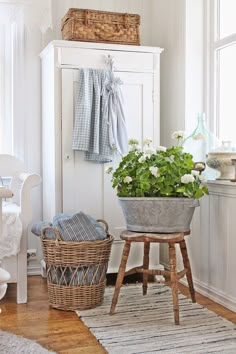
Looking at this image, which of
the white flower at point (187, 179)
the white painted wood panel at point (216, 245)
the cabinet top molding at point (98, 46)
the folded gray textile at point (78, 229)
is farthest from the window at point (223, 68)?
the folded gray textile at point (78, 229)

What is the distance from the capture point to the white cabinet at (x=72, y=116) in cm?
335

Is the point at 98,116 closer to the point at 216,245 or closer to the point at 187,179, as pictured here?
the point at 187,179

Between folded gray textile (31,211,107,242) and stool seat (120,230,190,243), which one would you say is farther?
folded gray textile (31,211,107,242)

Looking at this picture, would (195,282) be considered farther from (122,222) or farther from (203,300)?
(122,222)

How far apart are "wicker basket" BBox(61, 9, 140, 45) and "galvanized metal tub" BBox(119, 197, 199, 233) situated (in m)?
1.25

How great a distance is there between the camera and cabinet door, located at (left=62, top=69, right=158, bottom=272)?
3.36 m

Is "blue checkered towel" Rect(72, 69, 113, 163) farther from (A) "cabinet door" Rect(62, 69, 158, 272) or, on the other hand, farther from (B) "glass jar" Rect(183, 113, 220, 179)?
(B) "glass jar" Rect(183, 113, 220, 179)

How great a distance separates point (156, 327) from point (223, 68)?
73.7 inches

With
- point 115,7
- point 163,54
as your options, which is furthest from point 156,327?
point 115,7

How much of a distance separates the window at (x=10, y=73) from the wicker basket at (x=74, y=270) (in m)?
1.16

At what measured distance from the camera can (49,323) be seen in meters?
2.60

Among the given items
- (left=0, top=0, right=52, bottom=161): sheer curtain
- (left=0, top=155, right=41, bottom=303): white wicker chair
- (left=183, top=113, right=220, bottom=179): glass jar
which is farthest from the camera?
(left=0, top=0, right=52, bottom=161): sheer curtain

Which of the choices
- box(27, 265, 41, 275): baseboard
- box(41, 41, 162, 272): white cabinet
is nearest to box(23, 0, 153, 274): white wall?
box(27, 265, 41, 275): baseboard

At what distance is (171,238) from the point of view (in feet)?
8.73
